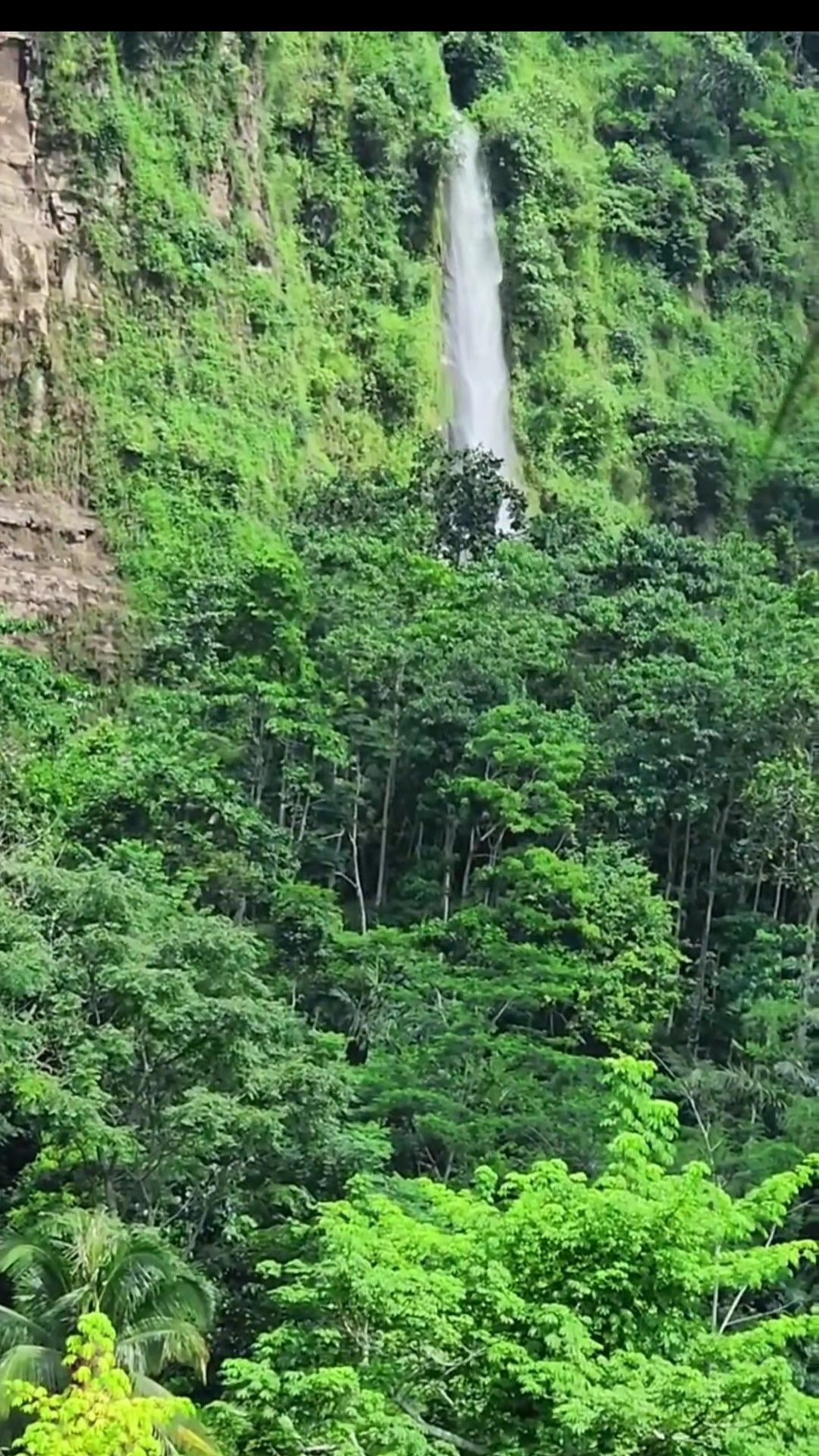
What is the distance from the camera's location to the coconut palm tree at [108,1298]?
9.41 metres

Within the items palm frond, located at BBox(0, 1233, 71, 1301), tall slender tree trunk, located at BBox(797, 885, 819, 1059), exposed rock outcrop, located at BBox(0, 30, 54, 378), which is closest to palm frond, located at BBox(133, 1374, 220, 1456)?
palm frond, located at BBox(0, 1233, 71, 1301)

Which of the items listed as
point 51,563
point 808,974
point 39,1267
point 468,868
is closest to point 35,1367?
point 39,1267

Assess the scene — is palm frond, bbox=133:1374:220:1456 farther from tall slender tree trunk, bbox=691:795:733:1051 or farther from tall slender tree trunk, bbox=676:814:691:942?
tall slender tree trunk, bbox=676:814:691:942

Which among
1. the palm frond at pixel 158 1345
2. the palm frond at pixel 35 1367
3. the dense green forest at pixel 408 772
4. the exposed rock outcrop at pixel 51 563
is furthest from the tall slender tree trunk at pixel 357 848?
the palm frond at pixel 35 1367

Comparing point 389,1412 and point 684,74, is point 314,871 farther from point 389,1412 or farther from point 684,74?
point 684,74

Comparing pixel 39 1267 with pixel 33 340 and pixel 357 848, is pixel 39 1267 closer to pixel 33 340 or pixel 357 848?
pixel 357 848

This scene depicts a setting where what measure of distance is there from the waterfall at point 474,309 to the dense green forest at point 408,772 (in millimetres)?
402

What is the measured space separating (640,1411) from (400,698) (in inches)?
503

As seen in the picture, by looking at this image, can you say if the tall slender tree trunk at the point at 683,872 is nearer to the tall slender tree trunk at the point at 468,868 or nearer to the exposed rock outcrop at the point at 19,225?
the tall slender tree trunk at the point at 468,868

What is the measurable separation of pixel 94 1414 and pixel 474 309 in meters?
26.5

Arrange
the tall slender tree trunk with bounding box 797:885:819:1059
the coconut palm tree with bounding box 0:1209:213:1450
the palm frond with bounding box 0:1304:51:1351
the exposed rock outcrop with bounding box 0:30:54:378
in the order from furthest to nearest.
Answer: the exposed rock outcrop with bounding box 0:30:54:378 → the tall slender tree trunk with bounding box 797:885:819:1059 → the coconut palm tree with bounding box 0:1209:213:1450 → the palm frond with bounding box 0:1304:51:1351

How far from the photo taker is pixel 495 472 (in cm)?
2714

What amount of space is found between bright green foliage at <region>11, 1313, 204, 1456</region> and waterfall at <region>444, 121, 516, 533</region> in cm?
2378

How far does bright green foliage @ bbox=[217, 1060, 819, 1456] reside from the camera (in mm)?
7340
